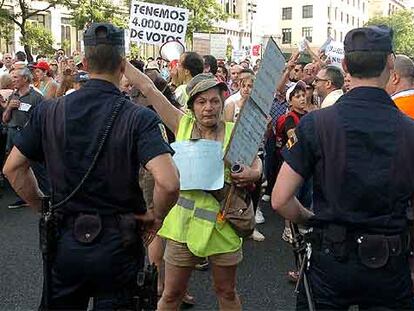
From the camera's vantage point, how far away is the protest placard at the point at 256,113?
3199mm

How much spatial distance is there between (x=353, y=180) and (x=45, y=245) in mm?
1391

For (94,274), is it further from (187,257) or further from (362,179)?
(362,179)

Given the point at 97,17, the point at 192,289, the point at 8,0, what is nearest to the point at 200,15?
the point at 8,0

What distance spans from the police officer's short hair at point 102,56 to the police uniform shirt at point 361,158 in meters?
0.90

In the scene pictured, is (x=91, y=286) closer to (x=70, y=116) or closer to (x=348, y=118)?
(x=70, y=116)

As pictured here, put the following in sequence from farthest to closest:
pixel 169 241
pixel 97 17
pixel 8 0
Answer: pixel 8 0
pixel 97 17
pixel 169 241

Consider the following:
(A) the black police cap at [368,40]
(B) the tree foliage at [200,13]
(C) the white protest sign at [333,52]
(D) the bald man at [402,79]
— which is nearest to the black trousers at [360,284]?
(A) the black police cap at [368,40]

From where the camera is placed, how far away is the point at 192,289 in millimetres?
5086

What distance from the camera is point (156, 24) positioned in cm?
970

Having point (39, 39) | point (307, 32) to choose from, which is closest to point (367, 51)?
point (39, 39)

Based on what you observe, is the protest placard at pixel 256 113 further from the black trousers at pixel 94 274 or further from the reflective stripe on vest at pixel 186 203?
the black trousers at pixel 94 274

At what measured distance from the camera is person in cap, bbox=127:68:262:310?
11.6 feet

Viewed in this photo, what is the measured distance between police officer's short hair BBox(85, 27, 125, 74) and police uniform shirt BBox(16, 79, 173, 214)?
0.07 meters

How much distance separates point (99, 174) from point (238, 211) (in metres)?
1.15
